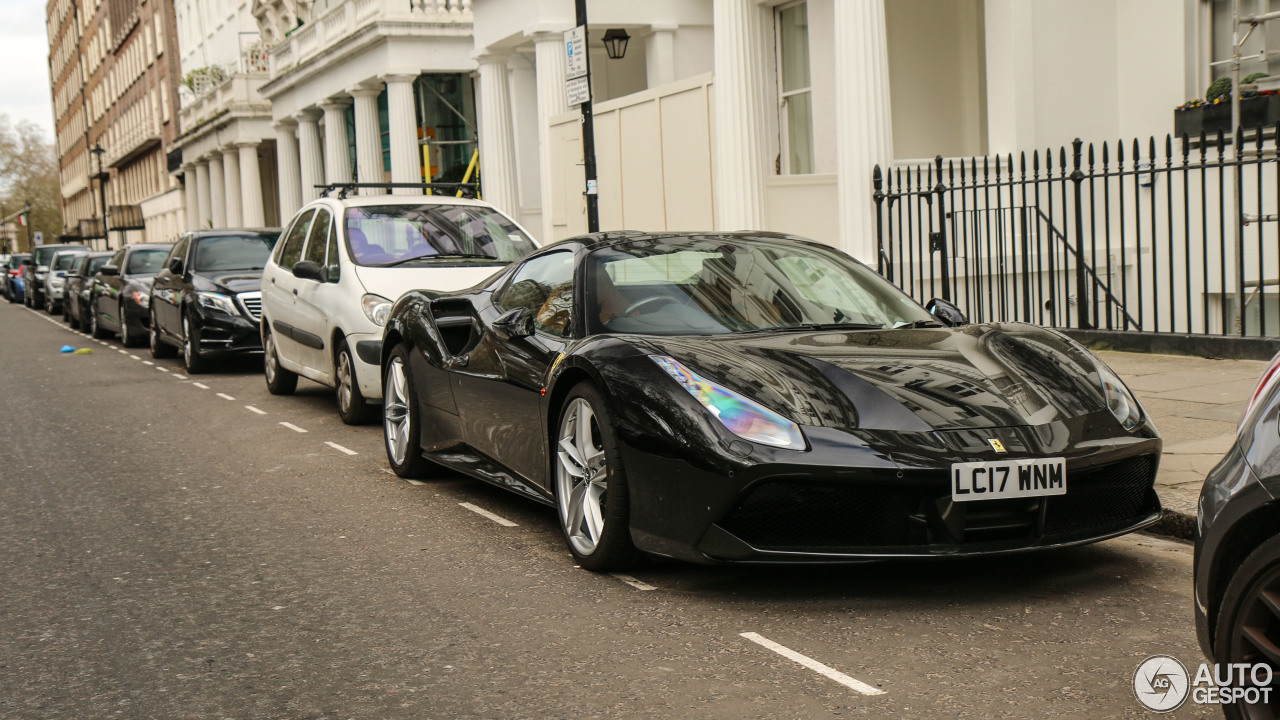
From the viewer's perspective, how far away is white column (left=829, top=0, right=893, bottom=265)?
1327 centimetres

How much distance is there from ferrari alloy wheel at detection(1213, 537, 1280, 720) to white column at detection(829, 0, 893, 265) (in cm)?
1042

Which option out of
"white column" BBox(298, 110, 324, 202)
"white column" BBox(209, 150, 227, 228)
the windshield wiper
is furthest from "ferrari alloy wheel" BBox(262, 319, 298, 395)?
"white column" BBox(209, 150, 227, 228)

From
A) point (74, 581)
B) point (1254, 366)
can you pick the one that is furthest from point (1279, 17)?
point (74, 581)

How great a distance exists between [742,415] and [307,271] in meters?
6.26

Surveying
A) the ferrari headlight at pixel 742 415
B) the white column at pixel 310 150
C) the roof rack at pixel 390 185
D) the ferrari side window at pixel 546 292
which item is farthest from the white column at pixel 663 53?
the white column at pixel 310 150

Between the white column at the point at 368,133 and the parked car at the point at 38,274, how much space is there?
46.9 ft

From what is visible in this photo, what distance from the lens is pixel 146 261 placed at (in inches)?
827

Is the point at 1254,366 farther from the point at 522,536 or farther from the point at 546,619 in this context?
the point at 546,619

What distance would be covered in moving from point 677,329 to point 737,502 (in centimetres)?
126

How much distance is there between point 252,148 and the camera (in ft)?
148

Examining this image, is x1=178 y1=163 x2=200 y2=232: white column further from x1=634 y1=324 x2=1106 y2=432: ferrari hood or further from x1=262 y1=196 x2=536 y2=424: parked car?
x1=634 y1=324 x2=1106 y2=432: ferrari hood

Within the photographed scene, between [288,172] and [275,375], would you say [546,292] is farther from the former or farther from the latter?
[288,172]

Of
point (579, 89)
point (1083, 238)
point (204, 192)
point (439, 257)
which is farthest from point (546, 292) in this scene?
point (204, 192)

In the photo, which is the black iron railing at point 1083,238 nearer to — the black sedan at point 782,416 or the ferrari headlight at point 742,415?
the black sedan at point 782,416
